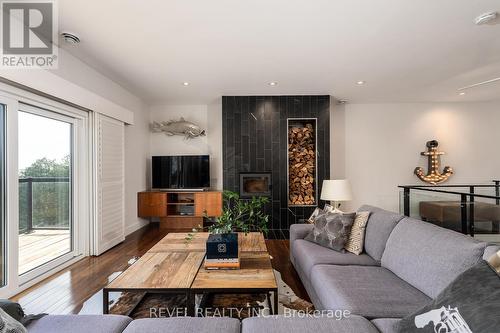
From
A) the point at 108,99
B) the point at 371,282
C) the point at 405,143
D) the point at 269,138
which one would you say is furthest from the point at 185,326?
the point at 405,143

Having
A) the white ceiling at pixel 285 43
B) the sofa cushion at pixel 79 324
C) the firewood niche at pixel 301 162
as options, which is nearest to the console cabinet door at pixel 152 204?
the white ceiling at pixel 285 43

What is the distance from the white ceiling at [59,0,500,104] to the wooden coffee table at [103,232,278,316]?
2.12 meters

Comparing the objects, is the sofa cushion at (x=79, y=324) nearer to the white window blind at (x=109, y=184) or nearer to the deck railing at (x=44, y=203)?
the deck railing at (x=44, y=203)

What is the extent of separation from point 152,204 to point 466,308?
4.88 metres

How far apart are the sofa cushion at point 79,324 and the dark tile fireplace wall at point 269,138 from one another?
3.67m

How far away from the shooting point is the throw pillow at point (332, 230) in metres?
2.35

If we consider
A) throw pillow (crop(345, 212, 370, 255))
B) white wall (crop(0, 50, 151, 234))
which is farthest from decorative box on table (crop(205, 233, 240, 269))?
white wall (crop(0, 50, 151, 234))

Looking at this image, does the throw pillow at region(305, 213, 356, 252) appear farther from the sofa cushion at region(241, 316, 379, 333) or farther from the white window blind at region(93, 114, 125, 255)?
the white window blind at region(93, 114, 125, 255)

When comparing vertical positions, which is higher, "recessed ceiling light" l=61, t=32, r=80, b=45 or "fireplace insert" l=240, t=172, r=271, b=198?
"recessed ceiling light" l=61, t=32, r=80, b=45

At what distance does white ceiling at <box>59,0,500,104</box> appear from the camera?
2166 mm

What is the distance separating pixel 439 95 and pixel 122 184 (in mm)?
6043

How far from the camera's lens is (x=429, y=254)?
1.55 metres

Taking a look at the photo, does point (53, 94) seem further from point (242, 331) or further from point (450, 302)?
point (450, 302)

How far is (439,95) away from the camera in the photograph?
192 inches
